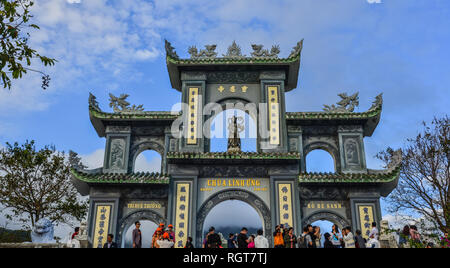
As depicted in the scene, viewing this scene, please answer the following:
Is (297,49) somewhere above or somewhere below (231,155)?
above

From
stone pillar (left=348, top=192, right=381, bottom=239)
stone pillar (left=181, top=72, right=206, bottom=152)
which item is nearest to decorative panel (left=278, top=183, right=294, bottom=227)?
stone pillar (left=348, top=192, right=381, bottom=239)

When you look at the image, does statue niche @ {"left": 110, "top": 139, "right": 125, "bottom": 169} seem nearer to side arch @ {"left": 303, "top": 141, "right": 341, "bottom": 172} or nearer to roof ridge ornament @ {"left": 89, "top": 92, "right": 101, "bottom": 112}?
roof ridge ornament @ {"left": 89, "top": 92, "right": 101, "bottom": 112}

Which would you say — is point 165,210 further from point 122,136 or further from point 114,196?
point 122,136

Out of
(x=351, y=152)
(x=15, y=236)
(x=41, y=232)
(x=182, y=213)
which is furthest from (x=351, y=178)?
(x=15, y=236)

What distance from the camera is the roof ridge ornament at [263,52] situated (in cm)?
2161

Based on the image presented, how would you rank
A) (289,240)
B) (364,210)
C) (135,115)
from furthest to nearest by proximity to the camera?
(135,115) → (364,210) → (289,240)

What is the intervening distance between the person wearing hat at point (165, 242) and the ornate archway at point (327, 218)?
7791mm

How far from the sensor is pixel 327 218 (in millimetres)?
19031

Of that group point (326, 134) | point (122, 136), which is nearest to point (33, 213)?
point (122, 136)

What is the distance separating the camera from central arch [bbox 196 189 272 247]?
18.5 metres

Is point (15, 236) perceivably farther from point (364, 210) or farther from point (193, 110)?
point (364, 210)

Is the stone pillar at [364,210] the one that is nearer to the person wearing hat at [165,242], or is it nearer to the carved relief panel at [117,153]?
the person wearing hat at [165,242]

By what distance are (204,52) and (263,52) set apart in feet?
9.47

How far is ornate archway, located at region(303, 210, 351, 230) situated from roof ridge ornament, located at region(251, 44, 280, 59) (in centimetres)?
778
